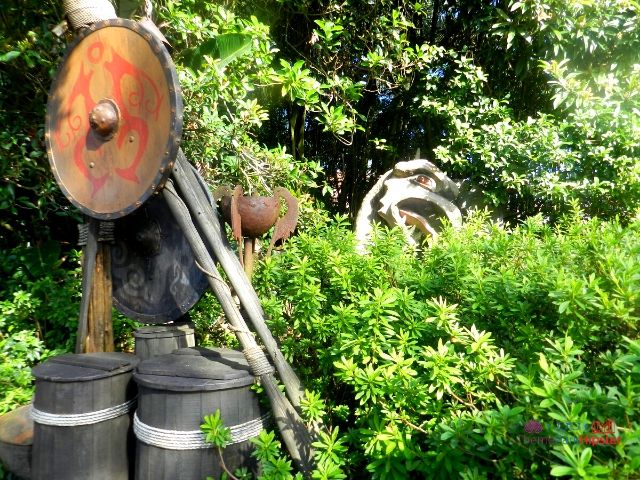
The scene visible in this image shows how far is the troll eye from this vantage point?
4410 mm

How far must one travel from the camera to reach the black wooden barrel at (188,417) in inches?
75.4

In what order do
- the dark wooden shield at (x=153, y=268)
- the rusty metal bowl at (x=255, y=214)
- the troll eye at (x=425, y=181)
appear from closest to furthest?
1. the rusty metal bowl at (x=255, y=214)
2. the dark wooden shield at (x=153, y=268)
3. the troll eye at (x=425, y=181)

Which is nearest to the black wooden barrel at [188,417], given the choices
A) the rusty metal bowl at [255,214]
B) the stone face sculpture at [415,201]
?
the rusty metal bowl at [255,214]

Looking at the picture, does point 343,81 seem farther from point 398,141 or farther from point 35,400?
point 35,400

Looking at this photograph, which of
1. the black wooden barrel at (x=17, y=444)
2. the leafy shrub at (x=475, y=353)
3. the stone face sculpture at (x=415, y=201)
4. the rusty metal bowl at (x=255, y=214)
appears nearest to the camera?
the leafy shrub at (x=475, y=353)

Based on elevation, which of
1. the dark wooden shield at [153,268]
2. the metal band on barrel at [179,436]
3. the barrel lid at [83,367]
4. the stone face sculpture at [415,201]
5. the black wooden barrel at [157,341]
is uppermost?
the stone face sculpture at [415,201]

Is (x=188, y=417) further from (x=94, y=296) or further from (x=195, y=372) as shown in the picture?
(x=94, y=296)

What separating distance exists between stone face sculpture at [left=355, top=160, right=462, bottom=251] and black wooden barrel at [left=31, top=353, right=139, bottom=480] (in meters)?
2.63

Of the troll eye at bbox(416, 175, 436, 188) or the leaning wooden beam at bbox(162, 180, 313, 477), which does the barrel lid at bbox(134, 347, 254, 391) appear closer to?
the leaning wooden beam at bbox(162, 180, 313, 477)

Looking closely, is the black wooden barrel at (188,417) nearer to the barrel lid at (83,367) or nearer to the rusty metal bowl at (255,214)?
the barrel lid at (83,367)

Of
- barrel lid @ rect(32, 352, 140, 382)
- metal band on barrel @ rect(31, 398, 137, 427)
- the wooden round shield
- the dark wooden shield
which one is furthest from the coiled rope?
metal band on barrel @ rect(31, 398, 137, 427)

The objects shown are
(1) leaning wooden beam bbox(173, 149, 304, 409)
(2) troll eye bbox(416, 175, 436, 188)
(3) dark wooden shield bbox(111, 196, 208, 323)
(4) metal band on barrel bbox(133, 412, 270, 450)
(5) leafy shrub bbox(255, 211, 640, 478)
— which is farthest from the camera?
(2) troll eye bbox(416, 175, 436, 188)

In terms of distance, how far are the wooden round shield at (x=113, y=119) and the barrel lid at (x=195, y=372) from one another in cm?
76

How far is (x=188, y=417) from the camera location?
1.92 meters
